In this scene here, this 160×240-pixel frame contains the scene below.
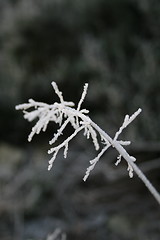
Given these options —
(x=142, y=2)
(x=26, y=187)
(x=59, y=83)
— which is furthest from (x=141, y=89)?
(x=26, y=187)

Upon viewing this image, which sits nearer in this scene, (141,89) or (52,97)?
(141,89)

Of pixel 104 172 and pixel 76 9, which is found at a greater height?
pixel 76 9

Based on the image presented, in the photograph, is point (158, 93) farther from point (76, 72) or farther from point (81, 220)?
point (81, 220)

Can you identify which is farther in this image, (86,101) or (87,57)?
(86,101)

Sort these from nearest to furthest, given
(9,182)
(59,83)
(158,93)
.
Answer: (158,93) → (9,182) → (59,83)
